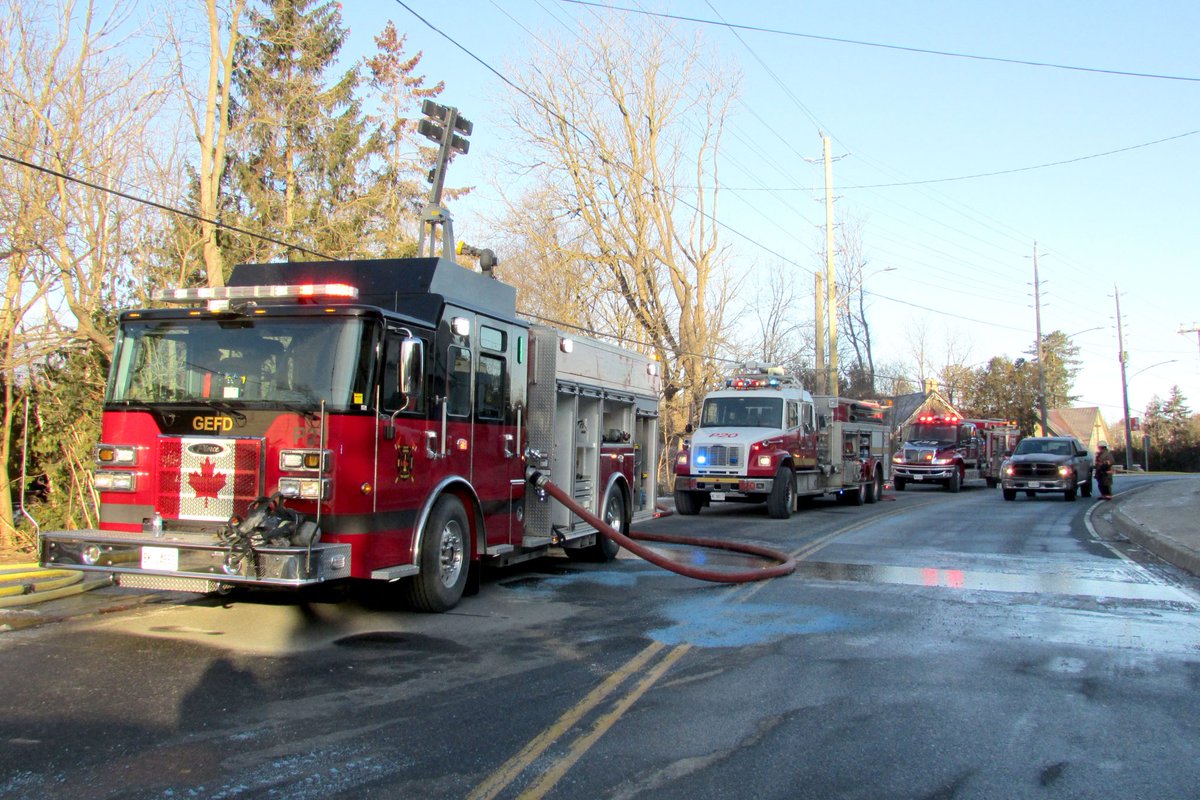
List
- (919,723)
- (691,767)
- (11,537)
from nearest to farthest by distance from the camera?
(691,767), (919,723), (11,537)

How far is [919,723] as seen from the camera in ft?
17.9

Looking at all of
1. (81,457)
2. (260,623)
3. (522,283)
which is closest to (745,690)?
(260,623)

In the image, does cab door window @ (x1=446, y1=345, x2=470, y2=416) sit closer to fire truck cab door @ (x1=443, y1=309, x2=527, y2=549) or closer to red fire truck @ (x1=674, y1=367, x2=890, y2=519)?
fire truck cab door @ (x1=443, y1=309, x2=527, y2=549)

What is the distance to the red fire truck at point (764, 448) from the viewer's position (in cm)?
1975

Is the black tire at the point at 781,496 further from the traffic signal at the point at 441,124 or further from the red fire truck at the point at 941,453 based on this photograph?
the red fire truck at the point at 941,453

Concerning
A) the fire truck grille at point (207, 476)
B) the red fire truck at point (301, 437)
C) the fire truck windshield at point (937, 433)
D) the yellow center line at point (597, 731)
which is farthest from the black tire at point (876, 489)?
the fire truck grille at point (207, 476)

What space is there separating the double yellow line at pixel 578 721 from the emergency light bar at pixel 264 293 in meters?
3.67

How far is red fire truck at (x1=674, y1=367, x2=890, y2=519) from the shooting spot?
64.8 ft

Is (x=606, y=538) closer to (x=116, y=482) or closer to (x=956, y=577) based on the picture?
(x=956, y=577)

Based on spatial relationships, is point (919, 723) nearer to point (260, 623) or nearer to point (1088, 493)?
point (260, 623)

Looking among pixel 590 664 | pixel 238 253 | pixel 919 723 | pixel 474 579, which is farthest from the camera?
pixel 238 253

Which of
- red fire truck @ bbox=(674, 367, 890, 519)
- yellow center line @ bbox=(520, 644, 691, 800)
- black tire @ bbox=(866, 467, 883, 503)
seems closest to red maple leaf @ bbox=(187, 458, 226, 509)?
yellow center line @ bbox=(520, 644, 691, 800)

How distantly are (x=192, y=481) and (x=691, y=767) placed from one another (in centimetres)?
466

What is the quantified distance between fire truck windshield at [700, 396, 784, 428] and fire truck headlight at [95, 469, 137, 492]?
14.9m
